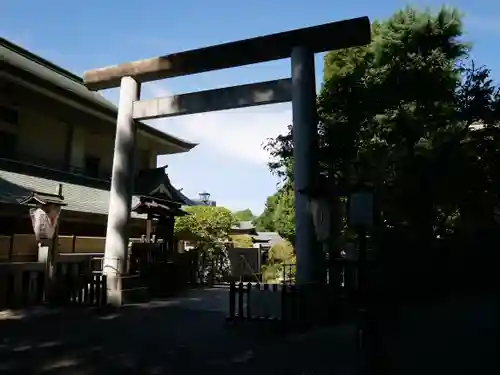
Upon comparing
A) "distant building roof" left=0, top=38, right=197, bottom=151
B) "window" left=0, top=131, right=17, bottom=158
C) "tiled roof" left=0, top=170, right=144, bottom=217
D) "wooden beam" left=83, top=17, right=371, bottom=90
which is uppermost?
"distant building roof" left=0, top=38, right=197, bottom=151

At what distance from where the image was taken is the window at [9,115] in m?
14.5

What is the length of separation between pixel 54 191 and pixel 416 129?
11315 millimetres

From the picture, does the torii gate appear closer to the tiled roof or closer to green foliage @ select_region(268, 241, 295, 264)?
the tiled roof

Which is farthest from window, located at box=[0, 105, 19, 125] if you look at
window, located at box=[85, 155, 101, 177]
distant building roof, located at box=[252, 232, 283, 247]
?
→ distant building roof, located at box=[252, 232, 283, 247]

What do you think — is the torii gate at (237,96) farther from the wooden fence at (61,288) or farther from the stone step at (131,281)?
the wooden fence at (61,288)

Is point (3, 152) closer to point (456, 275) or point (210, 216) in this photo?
point (210, 216)

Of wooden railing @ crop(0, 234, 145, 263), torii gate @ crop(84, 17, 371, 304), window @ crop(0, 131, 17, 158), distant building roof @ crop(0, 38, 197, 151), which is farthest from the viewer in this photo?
window @ crop(0, 131, 17, 158)

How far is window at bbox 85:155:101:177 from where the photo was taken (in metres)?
18.5

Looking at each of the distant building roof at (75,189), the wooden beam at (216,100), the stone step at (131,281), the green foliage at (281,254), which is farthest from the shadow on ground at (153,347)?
the green foliage at (281,254)

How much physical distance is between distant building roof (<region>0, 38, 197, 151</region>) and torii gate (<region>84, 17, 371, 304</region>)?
125 centimetres

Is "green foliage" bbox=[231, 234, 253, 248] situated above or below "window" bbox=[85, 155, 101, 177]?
below

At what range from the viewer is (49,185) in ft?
47.3

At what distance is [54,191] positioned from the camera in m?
14.0

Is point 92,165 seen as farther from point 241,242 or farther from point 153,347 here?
point 153,347
